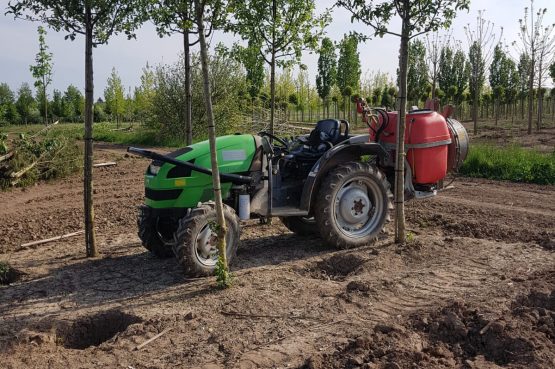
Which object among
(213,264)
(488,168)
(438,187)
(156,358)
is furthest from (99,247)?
(488,168)

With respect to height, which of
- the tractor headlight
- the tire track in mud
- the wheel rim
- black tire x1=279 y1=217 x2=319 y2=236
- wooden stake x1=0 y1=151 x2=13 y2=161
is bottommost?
the tire track in mud

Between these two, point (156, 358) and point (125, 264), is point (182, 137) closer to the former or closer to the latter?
point (125, 264)

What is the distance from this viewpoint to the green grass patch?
11.6 meters

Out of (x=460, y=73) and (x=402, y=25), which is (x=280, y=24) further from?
(x=460, y=73)

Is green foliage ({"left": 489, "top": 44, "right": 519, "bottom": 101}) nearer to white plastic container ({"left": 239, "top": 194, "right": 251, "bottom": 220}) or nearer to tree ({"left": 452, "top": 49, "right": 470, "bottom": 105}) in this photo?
tree ({"left": 452, "top": 49, "right": 470, "bottom": 105})

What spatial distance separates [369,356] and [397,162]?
3.32m

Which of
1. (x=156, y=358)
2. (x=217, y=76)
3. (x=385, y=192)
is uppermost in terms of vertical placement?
(x=217, y=76)

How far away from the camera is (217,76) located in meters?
21.6

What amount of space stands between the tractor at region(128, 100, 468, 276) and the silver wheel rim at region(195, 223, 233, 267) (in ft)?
0.03

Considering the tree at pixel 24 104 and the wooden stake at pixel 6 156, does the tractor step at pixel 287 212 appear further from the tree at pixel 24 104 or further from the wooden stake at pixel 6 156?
the tree at pixel 24 104

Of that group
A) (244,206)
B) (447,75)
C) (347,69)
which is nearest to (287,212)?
(244,206)

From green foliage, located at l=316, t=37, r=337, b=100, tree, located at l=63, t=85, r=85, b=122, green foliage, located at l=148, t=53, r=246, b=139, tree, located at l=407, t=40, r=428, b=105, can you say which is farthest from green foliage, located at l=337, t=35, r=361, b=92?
tree, located at l=63, t=85, r=85, b=122

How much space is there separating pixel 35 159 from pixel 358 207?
27.6 ft

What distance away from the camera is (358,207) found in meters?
6.85
